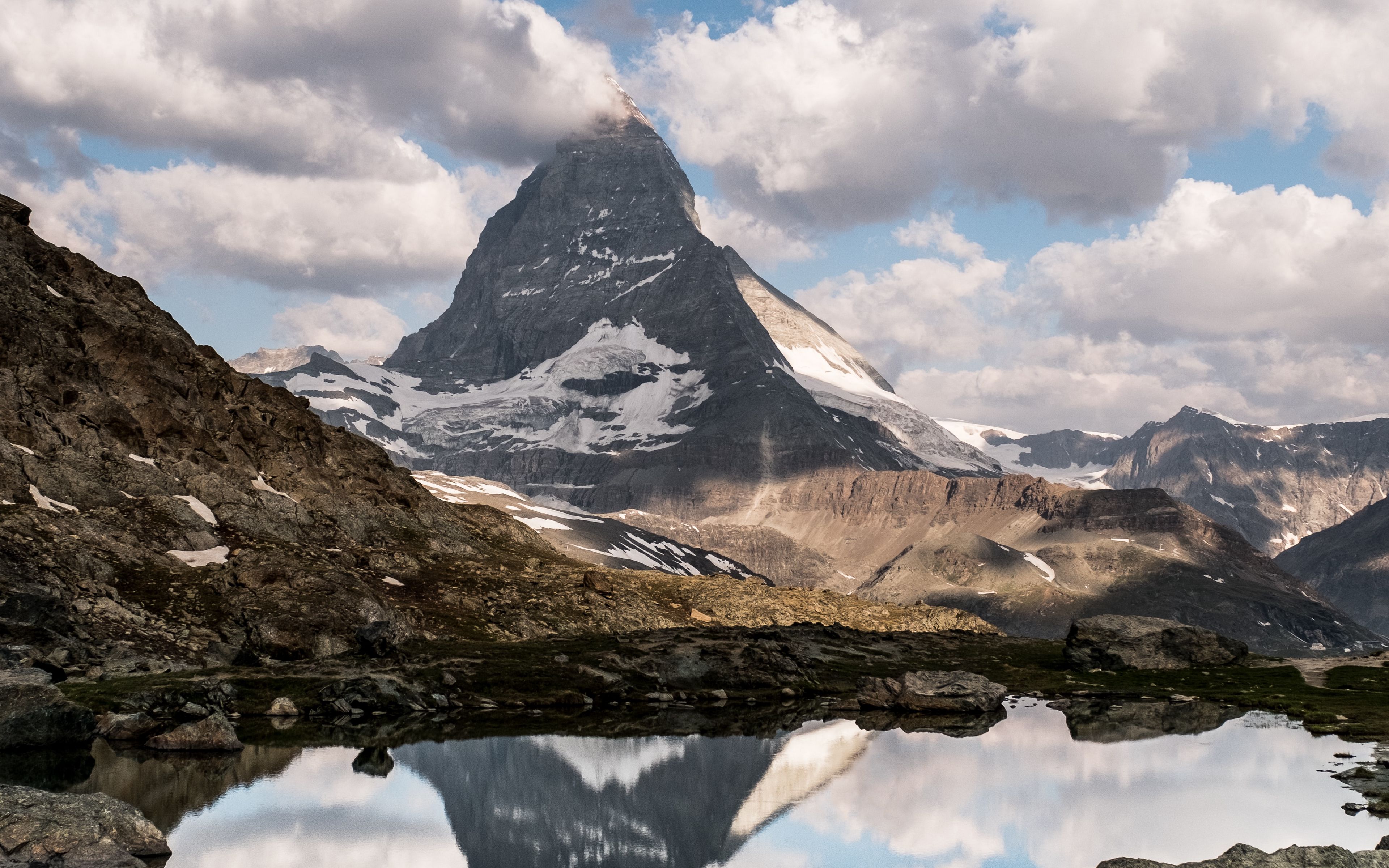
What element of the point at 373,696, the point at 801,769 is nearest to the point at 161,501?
the point at 373,696

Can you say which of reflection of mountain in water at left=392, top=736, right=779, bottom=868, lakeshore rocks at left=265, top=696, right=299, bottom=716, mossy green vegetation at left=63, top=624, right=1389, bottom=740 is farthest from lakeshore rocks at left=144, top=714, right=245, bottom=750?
lakeshore rocks at left=265, top=696, right=299, bottom=716

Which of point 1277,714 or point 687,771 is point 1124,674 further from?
point 687,771

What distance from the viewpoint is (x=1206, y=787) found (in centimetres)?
5756

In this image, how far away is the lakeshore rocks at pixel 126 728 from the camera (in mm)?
55656

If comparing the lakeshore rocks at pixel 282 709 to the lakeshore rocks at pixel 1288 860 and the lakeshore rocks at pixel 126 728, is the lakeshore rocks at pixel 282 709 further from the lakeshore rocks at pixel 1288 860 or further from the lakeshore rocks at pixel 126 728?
the lakeshore rocks at pixel 1288 860

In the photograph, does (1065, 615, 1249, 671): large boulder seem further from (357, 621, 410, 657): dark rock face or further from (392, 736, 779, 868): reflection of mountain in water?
(357, 621, 410, 657): dark rock face

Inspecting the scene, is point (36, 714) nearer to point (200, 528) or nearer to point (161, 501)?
point (200, 528)

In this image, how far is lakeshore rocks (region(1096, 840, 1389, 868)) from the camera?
31.3 m

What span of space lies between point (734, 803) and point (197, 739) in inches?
969

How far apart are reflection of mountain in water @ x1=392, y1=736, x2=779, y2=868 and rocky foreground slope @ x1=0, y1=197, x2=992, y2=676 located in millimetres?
23713

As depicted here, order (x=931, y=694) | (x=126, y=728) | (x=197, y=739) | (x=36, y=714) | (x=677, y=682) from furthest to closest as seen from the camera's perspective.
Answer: (x=677, y=682) < (x=931, y=694) < (x=126, y=728) < (x=197, y=739) < (x=36, y=714)

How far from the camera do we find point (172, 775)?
1967 inches

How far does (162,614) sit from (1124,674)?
78.6 metres

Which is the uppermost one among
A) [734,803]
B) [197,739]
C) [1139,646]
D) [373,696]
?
[1139,646]
